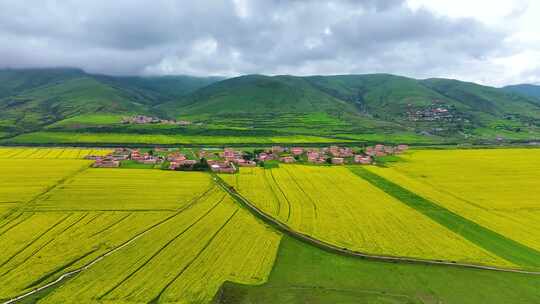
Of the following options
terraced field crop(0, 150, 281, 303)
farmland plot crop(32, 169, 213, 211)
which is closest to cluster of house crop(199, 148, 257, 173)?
farmland plot crop(32, 169, 213, 211)

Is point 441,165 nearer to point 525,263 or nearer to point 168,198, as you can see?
point 525,263

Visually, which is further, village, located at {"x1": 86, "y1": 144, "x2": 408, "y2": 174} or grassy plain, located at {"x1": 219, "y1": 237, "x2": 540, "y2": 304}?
village, located at {"x1": 86, "y1": 144, "x2": 408, "y2": 174}

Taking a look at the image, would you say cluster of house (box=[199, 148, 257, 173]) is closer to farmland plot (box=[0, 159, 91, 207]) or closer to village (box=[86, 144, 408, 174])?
village (box=[86, 144, 408, 174])

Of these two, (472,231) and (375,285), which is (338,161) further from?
(375,285)

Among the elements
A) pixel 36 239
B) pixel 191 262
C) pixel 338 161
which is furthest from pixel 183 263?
pixel 338 161

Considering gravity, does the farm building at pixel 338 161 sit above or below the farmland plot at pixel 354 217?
above

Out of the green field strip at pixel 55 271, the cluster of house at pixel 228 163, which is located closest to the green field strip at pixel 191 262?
the green field strip at pixel 55 271

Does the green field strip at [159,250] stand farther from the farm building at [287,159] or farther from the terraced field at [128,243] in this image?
the farm building at [287,159]
